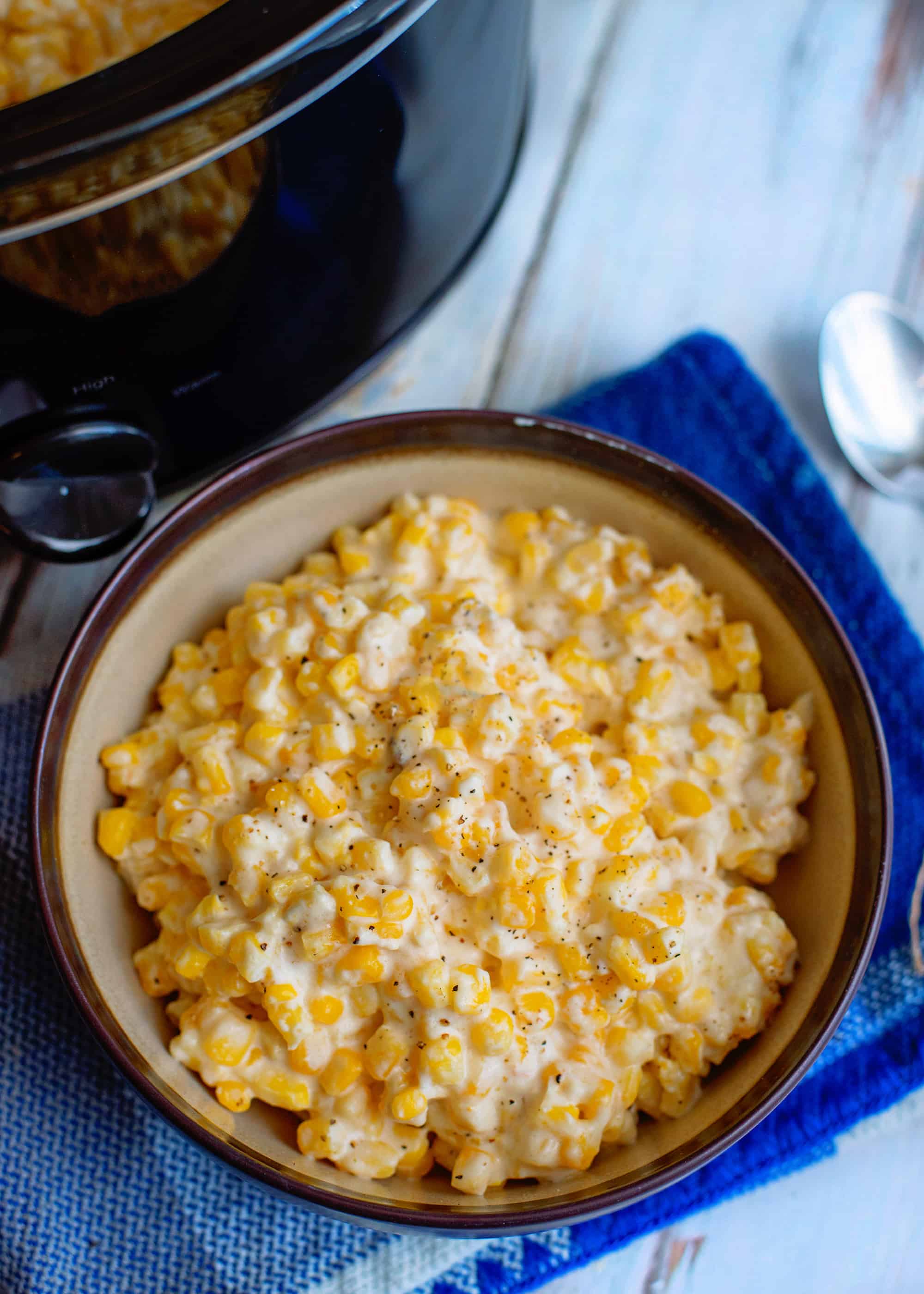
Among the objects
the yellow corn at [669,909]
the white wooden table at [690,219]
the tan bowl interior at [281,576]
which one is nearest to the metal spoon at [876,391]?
the white wooden table at [690,219]

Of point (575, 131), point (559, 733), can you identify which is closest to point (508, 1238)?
point (559, 733)

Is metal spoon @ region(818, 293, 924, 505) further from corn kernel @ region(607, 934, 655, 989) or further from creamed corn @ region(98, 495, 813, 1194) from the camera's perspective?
corn kernel @ region(607, 934, 655, 989)

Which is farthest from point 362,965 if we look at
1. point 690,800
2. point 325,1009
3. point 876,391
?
point 876,391

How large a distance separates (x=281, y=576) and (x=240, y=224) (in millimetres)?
474

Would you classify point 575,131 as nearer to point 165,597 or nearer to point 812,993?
point 165,597

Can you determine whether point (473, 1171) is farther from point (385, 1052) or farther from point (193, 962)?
point (193, 962)

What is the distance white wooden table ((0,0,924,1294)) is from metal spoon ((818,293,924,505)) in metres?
0.03

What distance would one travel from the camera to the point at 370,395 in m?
1.81

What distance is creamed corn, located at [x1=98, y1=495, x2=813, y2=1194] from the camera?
1.19 metres

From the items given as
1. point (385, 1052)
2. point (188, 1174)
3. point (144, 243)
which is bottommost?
point (188, 1174)

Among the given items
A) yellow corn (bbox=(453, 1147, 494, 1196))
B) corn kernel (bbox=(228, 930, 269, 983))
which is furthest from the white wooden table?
yellow corn (bbox=(453, 1147, 494, 1196))

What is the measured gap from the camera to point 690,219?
1937 mm

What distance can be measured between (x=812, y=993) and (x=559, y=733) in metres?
0.37

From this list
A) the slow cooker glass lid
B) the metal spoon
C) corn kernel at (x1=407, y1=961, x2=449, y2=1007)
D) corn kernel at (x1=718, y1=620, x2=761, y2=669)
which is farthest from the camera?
the metal spoon
